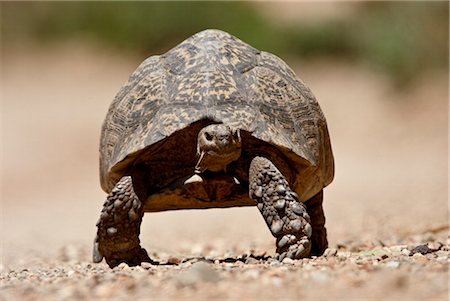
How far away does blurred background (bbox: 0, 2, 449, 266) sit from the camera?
1036 cm

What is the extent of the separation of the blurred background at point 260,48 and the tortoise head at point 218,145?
83.3 inches

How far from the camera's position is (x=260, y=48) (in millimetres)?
26000

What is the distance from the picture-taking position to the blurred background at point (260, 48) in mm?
10359

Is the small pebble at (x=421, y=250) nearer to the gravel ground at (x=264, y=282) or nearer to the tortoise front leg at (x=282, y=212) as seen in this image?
the gravel ground at (x=264, y=282)

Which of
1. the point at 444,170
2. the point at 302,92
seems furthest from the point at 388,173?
the point at 302,92

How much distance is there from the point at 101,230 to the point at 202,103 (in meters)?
0.96

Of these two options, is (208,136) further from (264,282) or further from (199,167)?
(264,282)

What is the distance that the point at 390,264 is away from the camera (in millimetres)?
4438

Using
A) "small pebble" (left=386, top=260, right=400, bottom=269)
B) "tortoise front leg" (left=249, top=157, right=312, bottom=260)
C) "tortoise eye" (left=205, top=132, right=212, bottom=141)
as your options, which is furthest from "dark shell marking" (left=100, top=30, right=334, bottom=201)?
"small pebble" (left=386, top=260, right=400, bottom=269)

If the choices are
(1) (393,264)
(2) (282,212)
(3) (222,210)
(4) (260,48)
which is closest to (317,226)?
(2) (282,212)

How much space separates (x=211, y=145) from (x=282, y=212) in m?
0.56

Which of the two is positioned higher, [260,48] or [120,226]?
[260,48]

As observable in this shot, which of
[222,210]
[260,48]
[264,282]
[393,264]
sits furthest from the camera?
[260,48]

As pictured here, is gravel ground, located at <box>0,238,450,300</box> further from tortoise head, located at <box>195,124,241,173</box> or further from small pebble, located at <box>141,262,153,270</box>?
tortoise head, located at <box>195,124,241,173</box>
